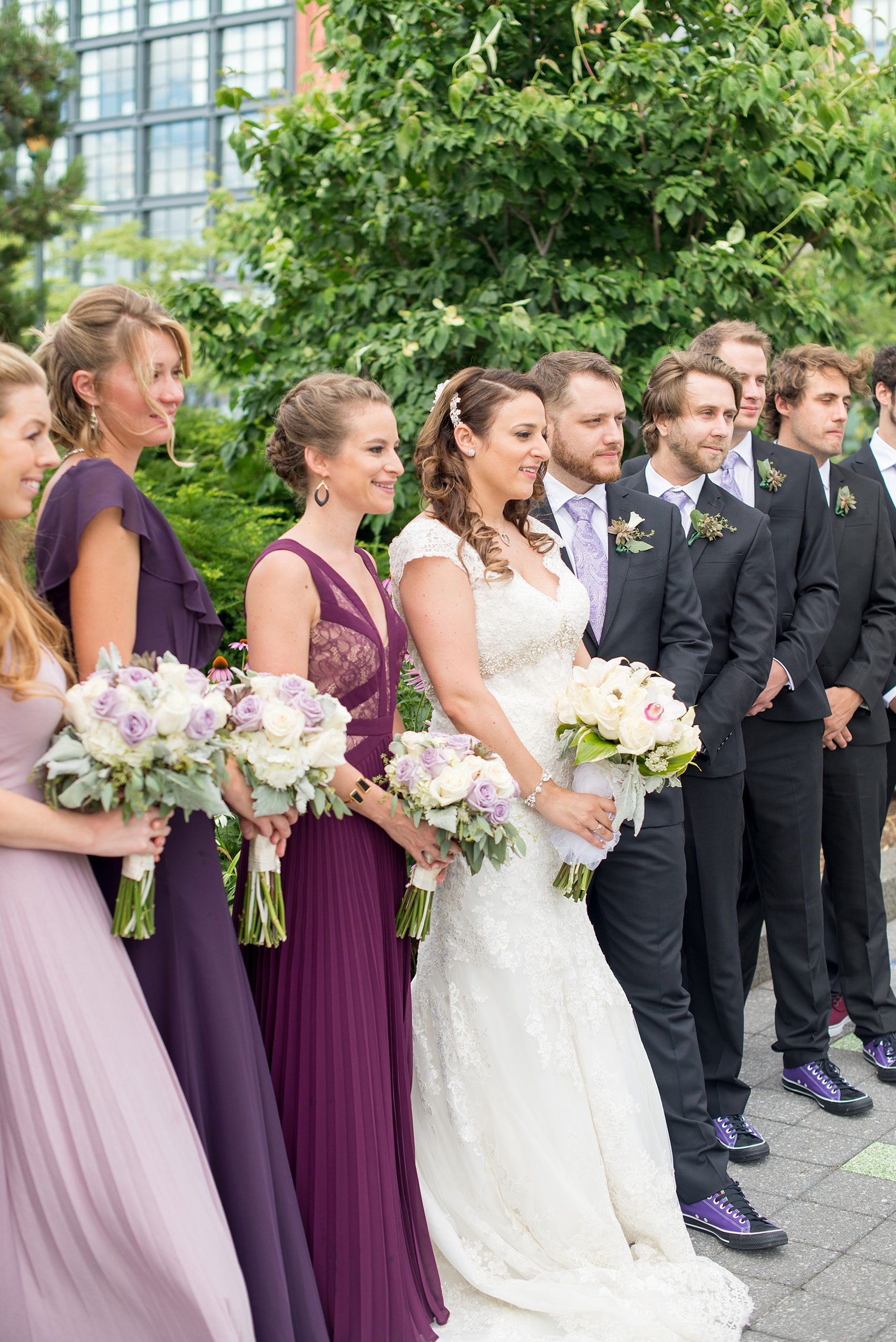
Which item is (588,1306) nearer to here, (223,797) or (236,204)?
(223,797)

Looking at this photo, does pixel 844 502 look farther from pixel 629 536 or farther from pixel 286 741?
pixel 286 741

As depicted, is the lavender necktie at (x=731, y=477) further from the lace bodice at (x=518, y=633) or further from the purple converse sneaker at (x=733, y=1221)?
the purple converse sneaker at (x=733, y=1221)

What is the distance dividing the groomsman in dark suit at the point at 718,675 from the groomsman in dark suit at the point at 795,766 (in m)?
0.37

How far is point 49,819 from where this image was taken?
2.61 metres

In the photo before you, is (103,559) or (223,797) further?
(223,797)

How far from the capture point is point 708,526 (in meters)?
4.62

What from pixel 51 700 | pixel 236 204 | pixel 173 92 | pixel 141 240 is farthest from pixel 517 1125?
pixel 173 92

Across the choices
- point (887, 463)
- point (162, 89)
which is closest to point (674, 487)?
point (887, 463)

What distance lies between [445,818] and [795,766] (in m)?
2.25

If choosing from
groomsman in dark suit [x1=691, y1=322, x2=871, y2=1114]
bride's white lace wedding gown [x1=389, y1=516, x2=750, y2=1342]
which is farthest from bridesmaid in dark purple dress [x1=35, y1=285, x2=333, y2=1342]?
groomsman in dark suit [x1=691, y1=322, x2=871, y2=1114]

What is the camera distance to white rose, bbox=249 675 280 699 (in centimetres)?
292

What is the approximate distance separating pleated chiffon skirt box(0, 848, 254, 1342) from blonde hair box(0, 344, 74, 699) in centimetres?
35

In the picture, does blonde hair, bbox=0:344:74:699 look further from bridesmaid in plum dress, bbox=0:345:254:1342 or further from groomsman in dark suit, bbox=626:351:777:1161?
groomsman in dark suit, bbox=626:351:777:1161

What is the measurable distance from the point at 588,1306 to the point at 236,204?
32.0ft
